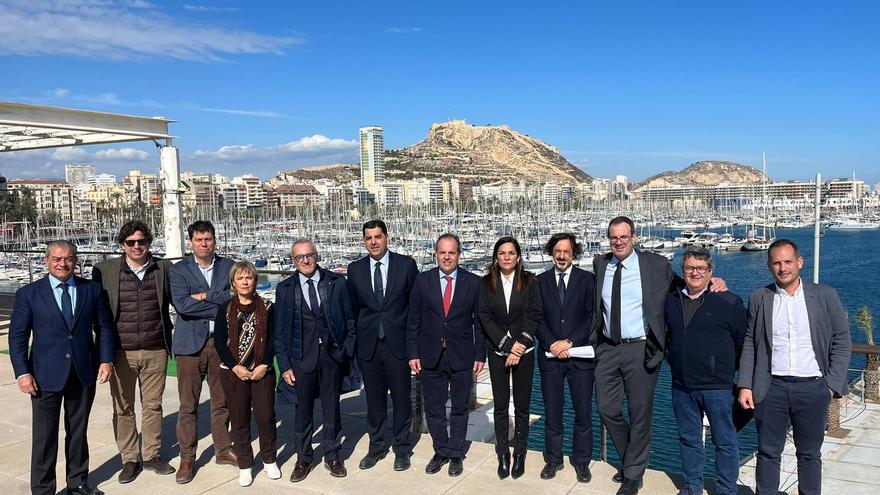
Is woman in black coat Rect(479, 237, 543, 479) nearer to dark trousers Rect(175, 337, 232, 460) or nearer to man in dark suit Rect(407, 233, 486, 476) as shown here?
man in dark suit Rect(407, 233, 486, 476)

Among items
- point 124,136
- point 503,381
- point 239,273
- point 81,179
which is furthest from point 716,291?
point 81,179

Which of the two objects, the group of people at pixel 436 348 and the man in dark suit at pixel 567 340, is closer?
the group of people at pixel 436 348

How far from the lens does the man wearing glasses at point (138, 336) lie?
429 centimetres

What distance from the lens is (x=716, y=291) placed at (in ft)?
12.1

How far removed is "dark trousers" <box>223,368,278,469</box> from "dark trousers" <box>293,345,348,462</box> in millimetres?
202

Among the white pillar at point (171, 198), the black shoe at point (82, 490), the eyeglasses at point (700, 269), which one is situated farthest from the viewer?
the white pillar at point (171, 198)

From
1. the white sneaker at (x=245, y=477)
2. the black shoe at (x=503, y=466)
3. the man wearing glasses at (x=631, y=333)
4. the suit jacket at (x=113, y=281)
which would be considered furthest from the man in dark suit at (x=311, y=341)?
the man wearing glasses at (x=631, y=333)

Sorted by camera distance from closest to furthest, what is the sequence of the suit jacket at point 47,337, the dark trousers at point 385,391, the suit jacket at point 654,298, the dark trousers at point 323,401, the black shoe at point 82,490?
the suit jacket at point 47,337
the suit jacket at point 654,298
the black shoe at point 82,490
the dark trousers at point 323,401
the dark trousers at point 385,391

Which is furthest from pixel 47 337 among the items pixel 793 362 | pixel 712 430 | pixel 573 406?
pixel 793 362

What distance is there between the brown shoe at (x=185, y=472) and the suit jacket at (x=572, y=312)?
8.29ft

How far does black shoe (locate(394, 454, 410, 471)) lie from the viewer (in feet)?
14.7

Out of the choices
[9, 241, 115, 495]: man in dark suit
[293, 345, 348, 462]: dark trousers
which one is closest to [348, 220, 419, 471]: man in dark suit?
[293, 345, 348, 462]: dark trousers

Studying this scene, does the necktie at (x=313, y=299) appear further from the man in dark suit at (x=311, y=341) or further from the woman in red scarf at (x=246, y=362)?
the woman in red scarf at (x=246, y=362)

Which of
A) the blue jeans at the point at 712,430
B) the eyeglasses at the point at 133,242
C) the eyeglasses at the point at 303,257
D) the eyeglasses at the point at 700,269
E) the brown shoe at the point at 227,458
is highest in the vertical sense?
the eyeglasses at the point at 133,242
